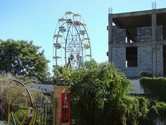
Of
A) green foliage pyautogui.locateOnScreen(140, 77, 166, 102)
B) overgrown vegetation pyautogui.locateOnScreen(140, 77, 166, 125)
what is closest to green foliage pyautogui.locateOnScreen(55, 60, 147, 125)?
overgrown vegetation pyautogui.locateOnScreen(140, 77, 166, 125)

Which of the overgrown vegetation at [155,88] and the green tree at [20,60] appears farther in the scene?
the green tree at [20,60]

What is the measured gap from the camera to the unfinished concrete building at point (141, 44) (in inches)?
1511

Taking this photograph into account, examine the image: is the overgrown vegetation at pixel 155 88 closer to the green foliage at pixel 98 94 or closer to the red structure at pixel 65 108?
the green foliage at pixel 98 94

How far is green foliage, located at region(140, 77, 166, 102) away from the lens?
2590 centimetres

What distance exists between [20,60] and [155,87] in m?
19.3

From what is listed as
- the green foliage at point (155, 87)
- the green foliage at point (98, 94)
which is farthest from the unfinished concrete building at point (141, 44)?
the green foliage at point (98, 94)

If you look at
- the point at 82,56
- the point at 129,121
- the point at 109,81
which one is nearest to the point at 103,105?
the point at 109,81

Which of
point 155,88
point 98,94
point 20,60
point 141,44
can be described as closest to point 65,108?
point 98,94

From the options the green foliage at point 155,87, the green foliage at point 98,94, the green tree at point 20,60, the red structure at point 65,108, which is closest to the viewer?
the red structure at point 65,108

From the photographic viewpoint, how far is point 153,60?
38.7 metres

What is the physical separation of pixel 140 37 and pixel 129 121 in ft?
89.0

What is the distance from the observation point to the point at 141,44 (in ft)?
128

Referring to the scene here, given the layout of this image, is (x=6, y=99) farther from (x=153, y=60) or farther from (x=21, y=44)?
(x=153, y=60)

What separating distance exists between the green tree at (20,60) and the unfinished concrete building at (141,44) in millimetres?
10601
